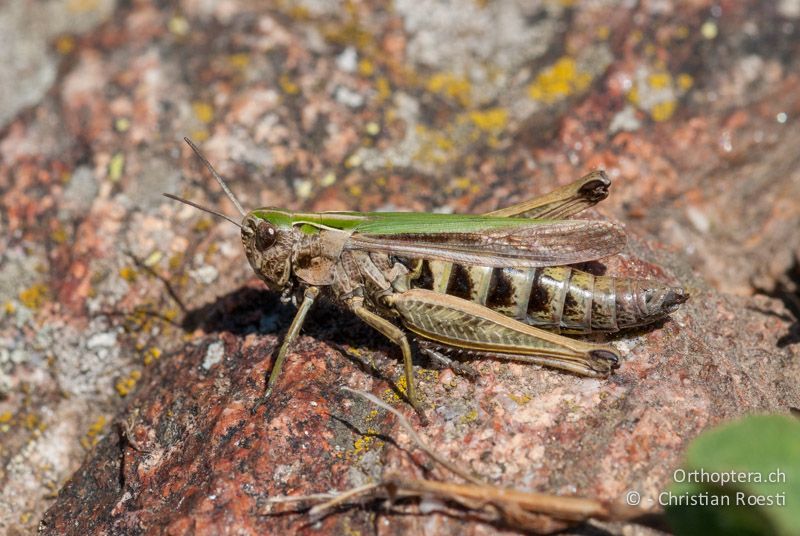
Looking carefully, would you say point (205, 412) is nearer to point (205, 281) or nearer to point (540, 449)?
point (205, 281)

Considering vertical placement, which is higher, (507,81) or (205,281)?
(507,81)

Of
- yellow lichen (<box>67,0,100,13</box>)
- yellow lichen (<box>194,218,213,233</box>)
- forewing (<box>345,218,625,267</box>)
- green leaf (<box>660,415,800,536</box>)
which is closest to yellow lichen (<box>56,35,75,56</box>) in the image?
yellow lichen (<box>67,0,100,13</box>)

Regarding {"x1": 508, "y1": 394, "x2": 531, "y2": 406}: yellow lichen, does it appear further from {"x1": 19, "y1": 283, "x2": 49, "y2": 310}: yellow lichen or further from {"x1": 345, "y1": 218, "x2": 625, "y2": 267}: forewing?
{"x1": 19, "y1": 283, "x2": 49, "y2": 310}: yellow lichen

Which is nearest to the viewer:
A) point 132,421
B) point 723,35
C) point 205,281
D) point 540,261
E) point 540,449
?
point 540,449

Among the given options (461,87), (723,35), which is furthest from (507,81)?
(723,35)

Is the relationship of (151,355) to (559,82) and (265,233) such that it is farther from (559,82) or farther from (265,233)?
(559,82)

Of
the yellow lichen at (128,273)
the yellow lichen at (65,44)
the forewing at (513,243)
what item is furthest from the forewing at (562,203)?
the yellow lichen at (65,44)
